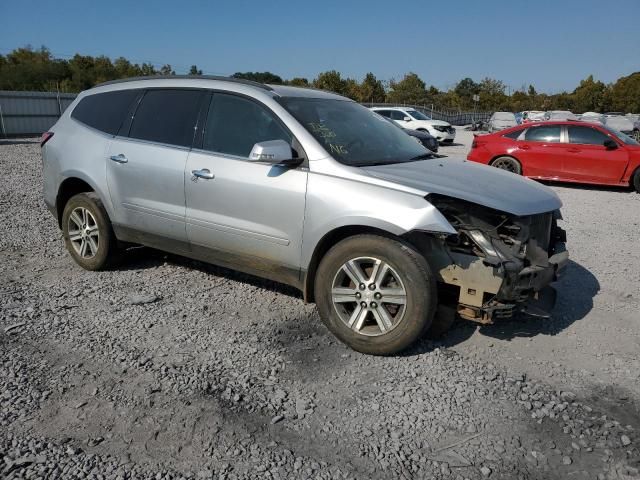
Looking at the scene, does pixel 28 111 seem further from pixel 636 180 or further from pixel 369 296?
pixel 369 296

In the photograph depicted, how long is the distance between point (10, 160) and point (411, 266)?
13.9m

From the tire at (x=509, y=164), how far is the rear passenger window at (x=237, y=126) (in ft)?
30.6

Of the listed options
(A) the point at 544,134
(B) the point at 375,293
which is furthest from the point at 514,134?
(B) the point at 375,293

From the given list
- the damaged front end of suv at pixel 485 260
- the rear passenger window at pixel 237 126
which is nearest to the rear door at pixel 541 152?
the damaged front end of suv at pixel 485 260

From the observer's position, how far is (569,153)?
11633mm

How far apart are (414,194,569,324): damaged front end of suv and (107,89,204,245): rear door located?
2.11 metres

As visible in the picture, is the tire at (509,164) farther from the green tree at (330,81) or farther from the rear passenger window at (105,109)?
the green tree at (330,81)

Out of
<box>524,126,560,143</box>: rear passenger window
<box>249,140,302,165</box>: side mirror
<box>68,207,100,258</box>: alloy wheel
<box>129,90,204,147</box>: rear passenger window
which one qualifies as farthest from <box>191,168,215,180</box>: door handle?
<box>524,126,560,143</box>: rear passenger window

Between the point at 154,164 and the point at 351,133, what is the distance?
1700mm

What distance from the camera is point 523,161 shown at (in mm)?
12117

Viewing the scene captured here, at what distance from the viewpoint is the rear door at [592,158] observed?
1130 centimetres

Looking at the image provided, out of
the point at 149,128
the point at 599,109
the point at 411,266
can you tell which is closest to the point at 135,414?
the point at 411,266

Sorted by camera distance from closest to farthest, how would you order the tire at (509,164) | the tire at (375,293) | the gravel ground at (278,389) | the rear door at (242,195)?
the gravel ground at (278,389) < the tire at (375,293) < the rear door at (242,195) < the tire at (509,164)

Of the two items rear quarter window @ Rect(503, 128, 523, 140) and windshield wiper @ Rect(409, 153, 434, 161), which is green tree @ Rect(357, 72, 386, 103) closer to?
rear quarter window @ Rect(503, 128, 523, 140)
